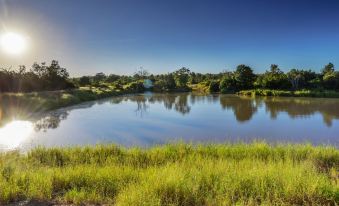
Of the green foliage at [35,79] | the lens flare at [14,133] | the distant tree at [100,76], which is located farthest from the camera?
the distant tree at [100,76]

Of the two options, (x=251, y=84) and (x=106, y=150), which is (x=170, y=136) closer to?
(x=106, y=150)

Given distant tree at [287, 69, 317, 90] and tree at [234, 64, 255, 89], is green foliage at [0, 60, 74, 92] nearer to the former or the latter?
tree at [234, 64, 255, 89]

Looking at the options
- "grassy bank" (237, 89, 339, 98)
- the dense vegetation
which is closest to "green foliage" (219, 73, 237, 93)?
the dense vegetation

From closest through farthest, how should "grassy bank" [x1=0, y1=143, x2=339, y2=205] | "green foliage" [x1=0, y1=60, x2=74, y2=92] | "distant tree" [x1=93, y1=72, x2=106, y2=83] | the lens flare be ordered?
1. "grassy bank" [x1=0, y1=143, x2=339, y2=205]
2. the lens flare
3. "green foliage" [x1=0, y1=60, x2=74, y2=92]
4. "distant tree" [x1=93, y1=72, x2=106, y2=83]

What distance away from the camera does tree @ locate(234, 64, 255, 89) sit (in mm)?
50344

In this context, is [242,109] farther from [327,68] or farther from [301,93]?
[327,68]

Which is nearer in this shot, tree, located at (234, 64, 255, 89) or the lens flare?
the lens flare

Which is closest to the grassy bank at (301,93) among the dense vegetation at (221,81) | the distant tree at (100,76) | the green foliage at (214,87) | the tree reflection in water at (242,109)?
the dense vegetation at (221,81)

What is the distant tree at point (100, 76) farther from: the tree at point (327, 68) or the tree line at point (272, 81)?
the tree at point (327, 68)

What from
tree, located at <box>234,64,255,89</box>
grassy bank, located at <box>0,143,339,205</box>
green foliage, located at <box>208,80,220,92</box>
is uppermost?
tree, located at <box>234,64,255,89</box>

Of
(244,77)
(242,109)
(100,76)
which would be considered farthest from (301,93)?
(100,76)

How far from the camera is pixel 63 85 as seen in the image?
39500mm

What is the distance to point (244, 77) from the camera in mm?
50594

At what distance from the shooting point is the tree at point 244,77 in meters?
50.3
